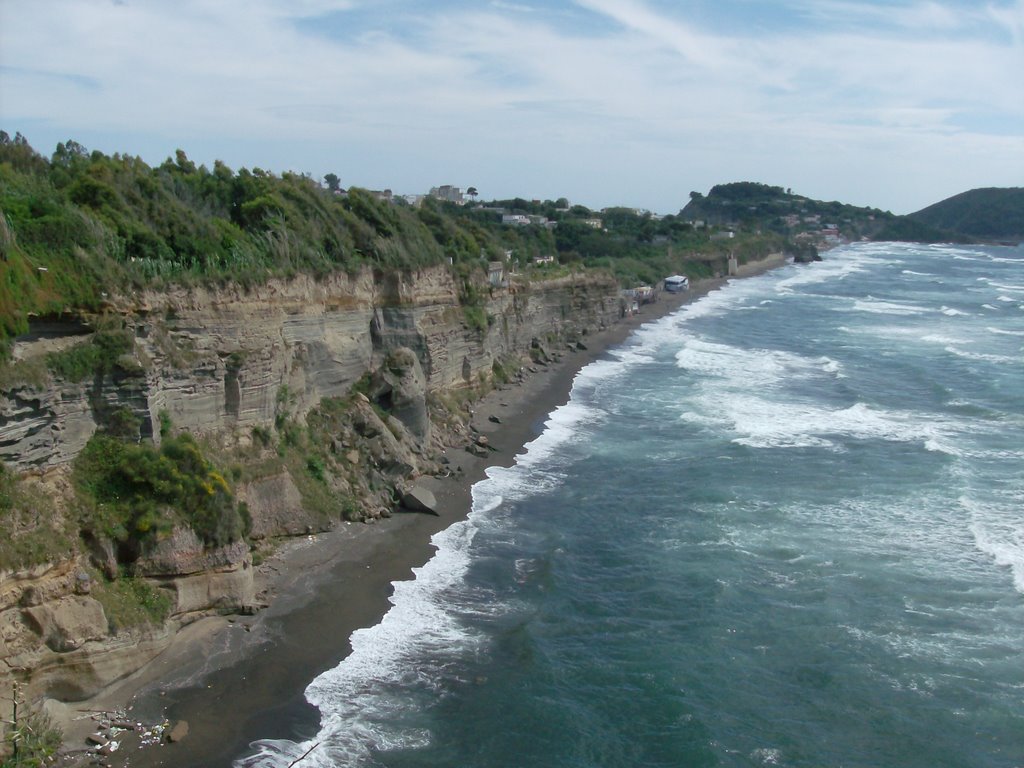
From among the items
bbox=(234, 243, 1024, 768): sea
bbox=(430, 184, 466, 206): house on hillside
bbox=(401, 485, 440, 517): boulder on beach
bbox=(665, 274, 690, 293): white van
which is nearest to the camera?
bbox=(234, 243, 1024, 768): sea

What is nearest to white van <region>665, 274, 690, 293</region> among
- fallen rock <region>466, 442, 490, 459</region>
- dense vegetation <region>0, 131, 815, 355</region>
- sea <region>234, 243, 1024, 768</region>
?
dense vegetation <region>0, 131, 815, 355</region>

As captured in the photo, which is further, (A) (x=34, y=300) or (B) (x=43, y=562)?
(A) (x=34, y=300)

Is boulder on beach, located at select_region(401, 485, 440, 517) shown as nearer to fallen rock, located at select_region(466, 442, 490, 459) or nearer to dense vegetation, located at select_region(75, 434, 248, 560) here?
fallen rock, located at select_region(466, 442, 490, 459)

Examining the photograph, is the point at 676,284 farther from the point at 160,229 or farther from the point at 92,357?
the point at 92,357

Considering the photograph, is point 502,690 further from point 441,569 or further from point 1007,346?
point 1007,346

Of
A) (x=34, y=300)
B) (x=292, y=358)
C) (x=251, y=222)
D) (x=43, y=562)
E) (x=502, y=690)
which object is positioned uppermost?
(x=251, y=222)

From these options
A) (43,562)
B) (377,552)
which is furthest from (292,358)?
(43,562)

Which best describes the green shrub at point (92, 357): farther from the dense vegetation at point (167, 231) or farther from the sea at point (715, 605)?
the sea at point (715, 605)
